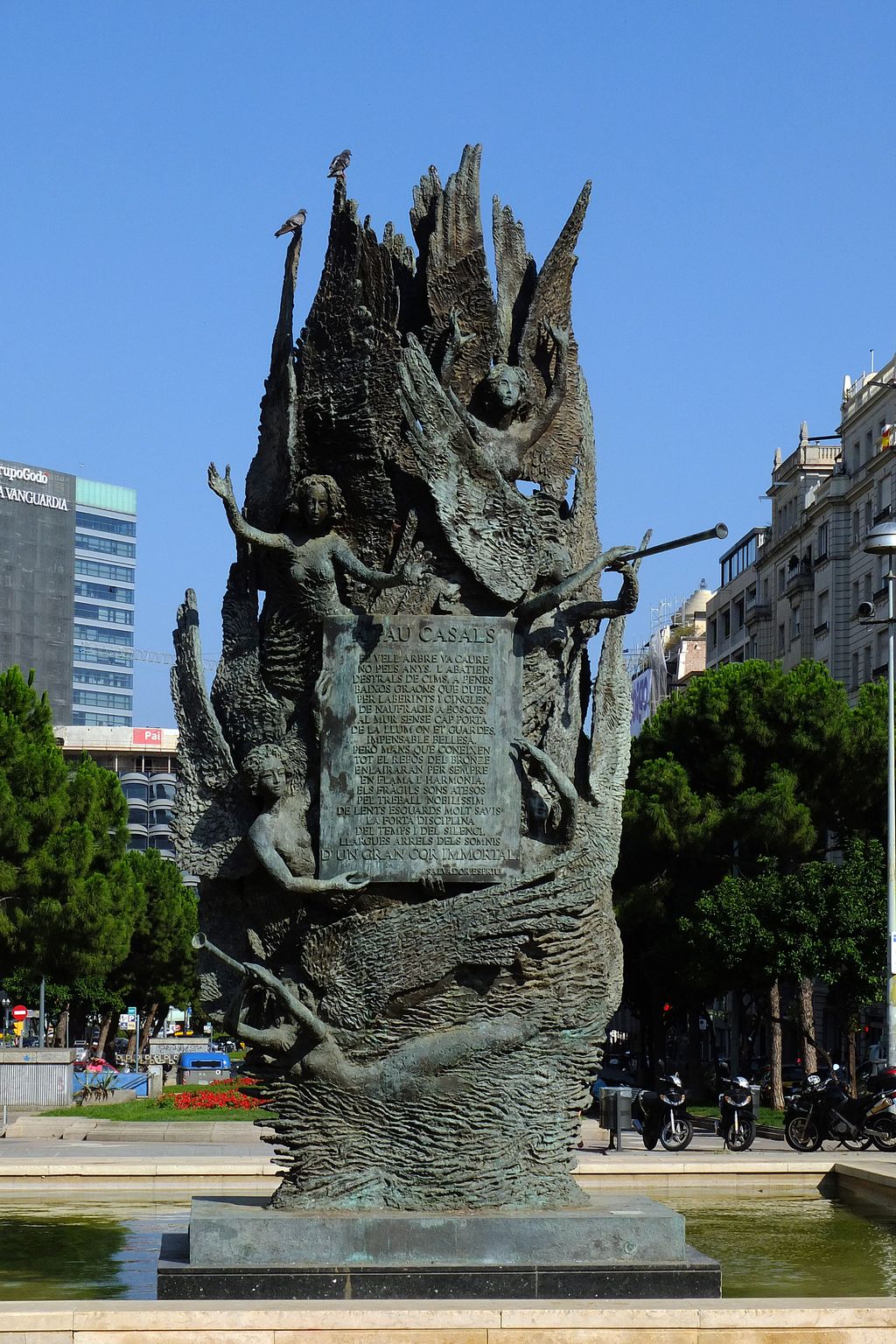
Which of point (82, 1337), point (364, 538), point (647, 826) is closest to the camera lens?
point (82, 1337)

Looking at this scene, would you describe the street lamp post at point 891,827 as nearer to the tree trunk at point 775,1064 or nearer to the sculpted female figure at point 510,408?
the tree trunk at point 775,1064

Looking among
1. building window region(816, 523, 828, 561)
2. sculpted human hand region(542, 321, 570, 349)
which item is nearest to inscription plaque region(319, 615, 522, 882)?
sculpted human hand region(542, 321, 570, 349)

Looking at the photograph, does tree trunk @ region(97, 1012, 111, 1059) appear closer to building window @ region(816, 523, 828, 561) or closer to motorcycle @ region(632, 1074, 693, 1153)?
building window @ region(816, 523, 828, 561)

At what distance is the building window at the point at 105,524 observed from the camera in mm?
135125

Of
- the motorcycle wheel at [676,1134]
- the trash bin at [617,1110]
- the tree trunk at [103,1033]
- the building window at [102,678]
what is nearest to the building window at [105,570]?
the building window at [102,678]

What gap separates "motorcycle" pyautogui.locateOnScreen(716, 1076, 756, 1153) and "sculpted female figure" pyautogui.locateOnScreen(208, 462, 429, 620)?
1424cm

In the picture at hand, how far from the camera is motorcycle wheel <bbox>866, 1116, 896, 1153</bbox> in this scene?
75.0 feet

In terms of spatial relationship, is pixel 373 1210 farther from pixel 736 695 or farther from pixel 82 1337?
pixel 736 695

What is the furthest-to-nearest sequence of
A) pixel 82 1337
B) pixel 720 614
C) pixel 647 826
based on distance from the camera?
pixel 720 614
pixel 647 826
pixel 82 1337

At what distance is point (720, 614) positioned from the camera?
85.8 m

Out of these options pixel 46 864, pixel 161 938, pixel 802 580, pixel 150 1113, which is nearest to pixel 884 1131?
pixel 150 1113

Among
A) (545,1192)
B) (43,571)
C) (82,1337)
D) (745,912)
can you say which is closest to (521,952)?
(545,1192)

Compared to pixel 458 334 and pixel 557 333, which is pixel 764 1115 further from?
pixel 458 334

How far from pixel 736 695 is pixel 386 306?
92.9ft
